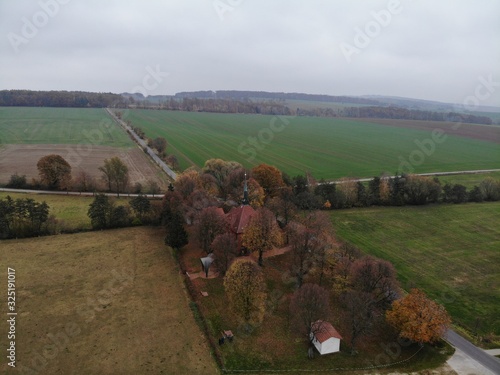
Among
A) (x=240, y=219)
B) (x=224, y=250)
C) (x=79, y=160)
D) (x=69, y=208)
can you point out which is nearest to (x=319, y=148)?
(x=79, y=160)

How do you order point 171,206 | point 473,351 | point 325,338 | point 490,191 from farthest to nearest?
point 490,191 → point 171,206 → point 473,351 → point 325,338

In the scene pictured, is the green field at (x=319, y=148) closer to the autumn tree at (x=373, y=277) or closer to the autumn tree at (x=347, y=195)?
the autumn tree at (x=347, y=195)

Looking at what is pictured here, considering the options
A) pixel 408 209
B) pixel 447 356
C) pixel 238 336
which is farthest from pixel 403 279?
pixel 408 209

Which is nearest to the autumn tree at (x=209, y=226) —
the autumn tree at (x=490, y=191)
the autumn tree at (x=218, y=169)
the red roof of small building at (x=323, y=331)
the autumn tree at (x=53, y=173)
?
the red roof of small building at (x=323, y=331)

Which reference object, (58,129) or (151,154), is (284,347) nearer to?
(151,154)

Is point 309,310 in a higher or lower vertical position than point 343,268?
lower

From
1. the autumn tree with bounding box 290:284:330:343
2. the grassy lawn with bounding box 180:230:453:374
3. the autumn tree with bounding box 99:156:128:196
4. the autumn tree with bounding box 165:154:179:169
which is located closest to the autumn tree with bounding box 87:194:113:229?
the autumn tree with bounding box 99:156:128:196
